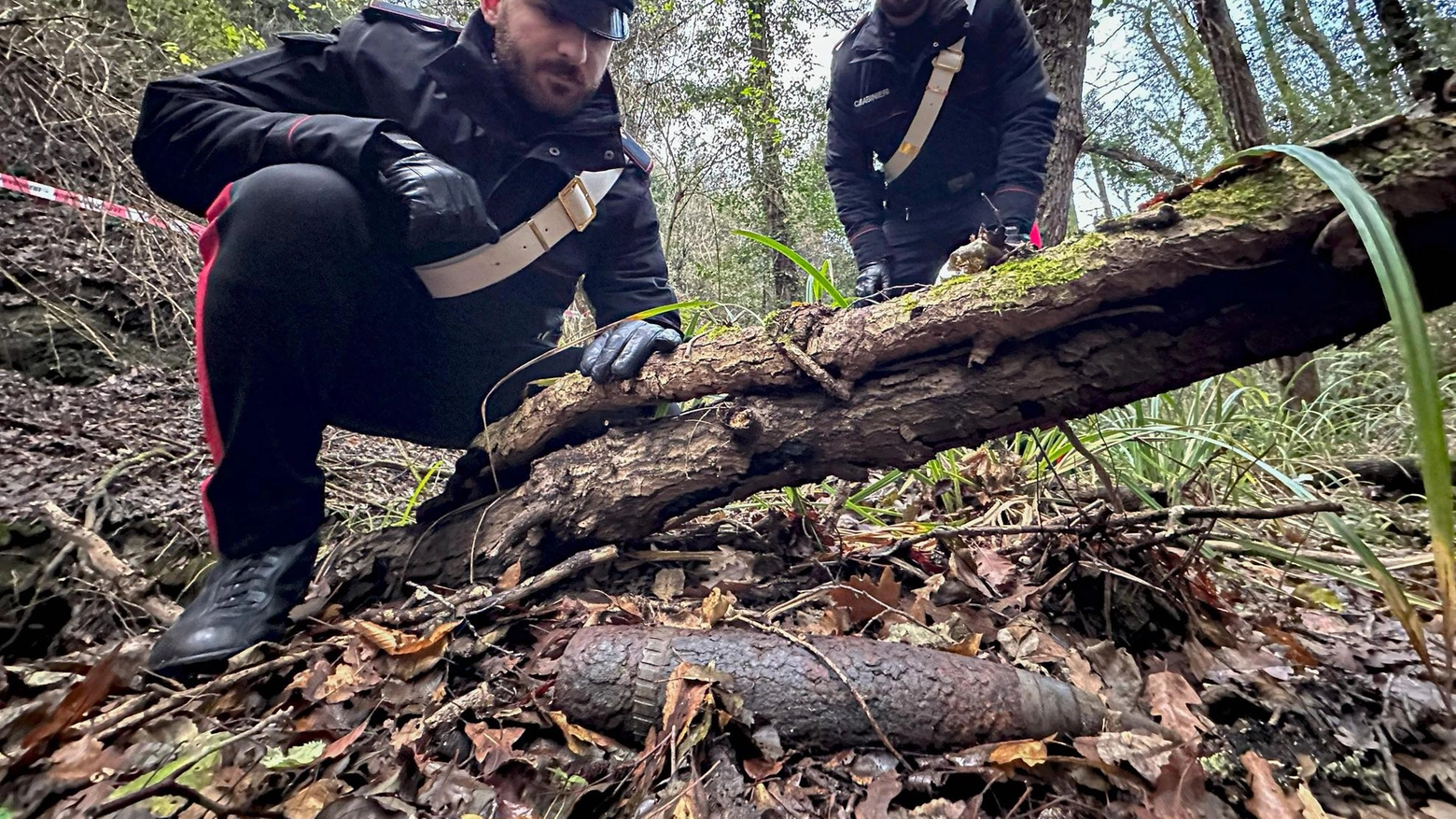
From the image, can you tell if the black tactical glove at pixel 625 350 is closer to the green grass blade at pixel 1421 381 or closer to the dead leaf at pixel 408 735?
the dead leaf at pixel 408 735

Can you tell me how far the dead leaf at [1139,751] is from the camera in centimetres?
74

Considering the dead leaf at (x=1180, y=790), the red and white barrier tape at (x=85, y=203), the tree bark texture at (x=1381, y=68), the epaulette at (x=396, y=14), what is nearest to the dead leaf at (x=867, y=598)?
the dead leaf at (x=1180, y=790)

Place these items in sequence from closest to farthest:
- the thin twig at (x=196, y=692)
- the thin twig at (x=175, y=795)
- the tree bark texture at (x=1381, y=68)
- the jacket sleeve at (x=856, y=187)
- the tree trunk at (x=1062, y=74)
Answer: the thin twig at (x=175, y=795) < the thin twig at (x=196, y=692) < the tree bark texture at (x=1381, y=68) < the jacket sleeve at (x=856, y=187) < the tree trunk at (x=1062, y=74)

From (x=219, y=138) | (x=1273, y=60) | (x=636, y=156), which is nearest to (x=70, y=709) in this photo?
(x=219, y=138)

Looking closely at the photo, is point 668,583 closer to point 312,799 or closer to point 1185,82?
point 312,799

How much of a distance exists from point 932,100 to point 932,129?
0.45ft

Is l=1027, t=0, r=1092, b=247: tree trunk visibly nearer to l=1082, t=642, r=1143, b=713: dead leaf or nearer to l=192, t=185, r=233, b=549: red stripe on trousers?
l=1082, t=642, r=1143, b=713: dead leaf

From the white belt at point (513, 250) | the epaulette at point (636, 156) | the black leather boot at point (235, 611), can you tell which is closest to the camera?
the black leather boot at point (235, 611)

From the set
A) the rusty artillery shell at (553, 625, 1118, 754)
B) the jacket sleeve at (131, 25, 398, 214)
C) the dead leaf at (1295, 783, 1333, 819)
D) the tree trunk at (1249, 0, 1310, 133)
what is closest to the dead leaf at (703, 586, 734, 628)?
the rusty artillery shell at (553, 625, 1118, 754)

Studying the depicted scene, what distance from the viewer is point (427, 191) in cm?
133

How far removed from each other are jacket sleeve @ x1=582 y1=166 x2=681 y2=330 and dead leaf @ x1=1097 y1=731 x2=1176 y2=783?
1.63 m

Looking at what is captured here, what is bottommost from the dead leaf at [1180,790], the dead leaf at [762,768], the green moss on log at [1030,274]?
the dead leaf at [1180,790]

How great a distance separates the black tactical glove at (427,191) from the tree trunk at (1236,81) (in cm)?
398

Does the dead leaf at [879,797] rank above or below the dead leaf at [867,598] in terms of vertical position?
below
